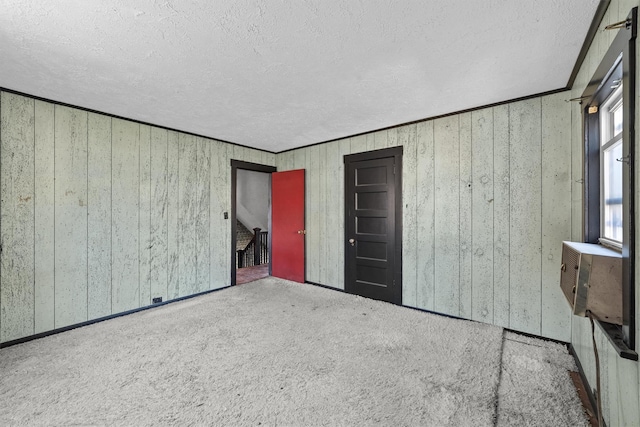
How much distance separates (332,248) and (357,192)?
104 centimetres

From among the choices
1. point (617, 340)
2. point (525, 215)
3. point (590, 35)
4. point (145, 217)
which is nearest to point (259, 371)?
point (617, 340)

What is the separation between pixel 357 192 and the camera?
157 inches

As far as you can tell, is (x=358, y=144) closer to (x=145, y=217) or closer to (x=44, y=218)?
(x=145, y=217)

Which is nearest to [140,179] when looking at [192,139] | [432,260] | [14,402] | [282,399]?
[192,139]

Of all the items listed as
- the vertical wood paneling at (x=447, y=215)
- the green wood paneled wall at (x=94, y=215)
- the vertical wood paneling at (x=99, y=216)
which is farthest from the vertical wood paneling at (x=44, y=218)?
the vertical wood paneling at (x=447, y=215)

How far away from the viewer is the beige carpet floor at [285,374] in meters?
1.61

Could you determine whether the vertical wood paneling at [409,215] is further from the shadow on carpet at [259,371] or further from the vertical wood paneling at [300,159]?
the vertical wood paneling at [300,159]

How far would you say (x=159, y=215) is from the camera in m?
3.55

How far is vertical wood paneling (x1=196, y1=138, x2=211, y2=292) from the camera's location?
398 cm

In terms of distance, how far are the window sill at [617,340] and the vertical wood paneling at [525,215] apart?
4.84 feet

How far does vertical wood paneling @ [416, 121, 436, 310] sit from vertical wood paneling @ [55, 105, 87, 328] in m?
3.98

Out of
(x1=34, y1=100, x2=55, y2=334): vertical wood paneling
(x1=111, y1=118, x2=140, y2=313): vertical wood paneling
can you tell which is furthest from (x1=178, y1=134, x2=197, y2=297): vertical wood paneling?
(x1=34, y1=100, x2=55, y2=334): vertical wood paneling

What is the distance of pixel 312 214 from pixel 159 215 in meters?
2.33

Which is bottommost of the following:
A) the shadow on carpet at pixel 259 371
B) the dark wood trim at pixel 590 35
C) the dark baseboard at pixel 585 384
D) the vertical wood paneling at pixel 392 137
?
the shadow on carpet at pixel 259 371
